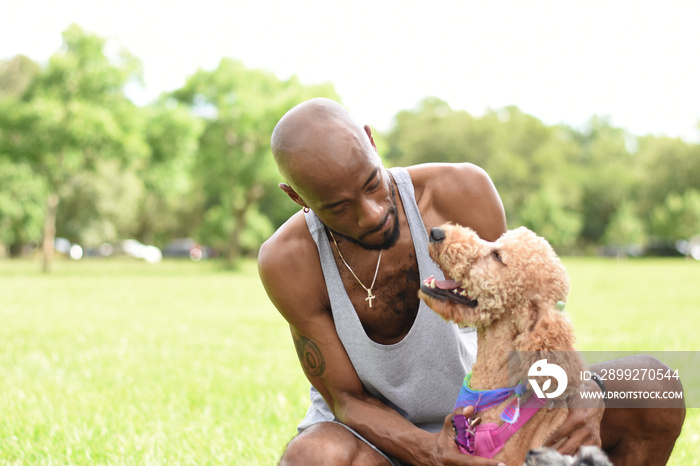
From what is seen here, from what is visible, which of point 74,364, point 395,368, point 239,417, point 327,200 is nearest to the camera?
point 327,200

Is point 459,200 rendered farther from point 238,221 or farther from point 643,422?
point 238,221

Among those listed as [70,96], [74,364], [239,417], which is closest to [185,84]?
[70,96]

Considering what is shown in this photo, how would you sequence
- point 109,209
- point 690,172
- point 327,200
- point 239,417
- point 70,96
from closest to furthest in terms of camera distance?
point 327,200 → point 239,417 → point 70,96 → point 109,209 → point 690,172

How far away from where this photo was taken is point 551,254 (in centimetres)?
286

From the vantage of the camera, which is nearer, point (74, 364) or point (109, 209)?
point (74, 364)

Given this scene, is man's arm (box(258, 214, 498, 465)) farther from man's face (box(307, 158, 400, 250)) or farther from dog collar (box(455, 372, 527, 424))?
dog collar (box(455, 372, 527, 424))

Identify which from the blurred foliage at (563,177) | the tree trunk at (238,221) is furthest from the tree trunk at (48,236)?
the blurred foliage at (563,177)

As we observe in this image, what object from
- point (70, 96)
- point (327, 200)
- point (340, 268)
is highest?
point (70, 96)

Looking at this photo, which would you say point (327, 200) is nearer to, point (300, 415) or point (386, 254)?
point (386, 254)

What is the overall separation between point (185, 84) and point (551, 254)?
3523 centimetres

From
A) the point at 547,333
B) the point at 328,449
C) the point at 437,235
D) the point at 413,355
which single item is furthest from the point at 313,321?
the point at 547,333

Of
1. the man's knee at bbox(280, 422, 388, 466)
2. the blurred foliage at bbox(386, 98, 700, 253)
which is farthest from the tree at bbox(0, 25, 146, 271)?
the blurred foliage at bbox(386, 98, 700, 253)

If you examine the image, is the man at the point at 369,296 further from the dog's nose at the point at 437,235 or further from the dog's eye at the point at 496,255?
the dog's eye at the point at 496,255

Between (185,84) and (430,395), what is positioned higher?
(185,84)
